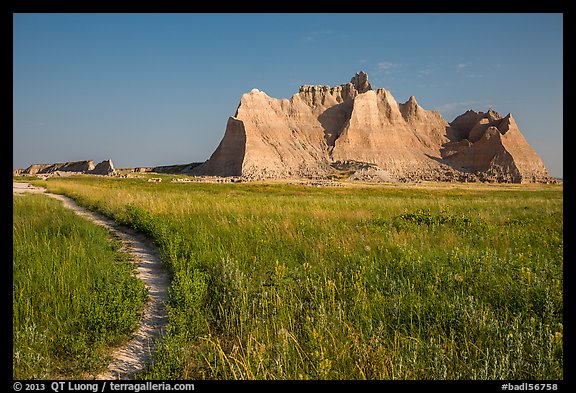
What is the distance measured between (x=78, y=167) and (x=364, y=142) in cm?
14272

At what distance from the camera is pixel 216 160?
407 ft

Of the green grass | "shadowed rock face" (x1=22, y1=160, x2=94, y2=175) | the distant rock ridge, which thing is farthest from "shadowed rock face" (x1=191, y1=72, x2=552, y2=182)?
the green grass

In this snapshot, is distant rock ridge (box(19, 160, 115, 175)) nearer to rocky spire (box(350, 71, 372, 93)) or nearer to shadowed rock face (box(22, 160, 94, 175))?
shadowed rock face (box(22, 160, 94, 175))

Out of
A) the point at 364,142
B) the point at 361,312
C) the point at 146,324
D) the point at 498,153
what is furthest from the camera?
the point at 364,142

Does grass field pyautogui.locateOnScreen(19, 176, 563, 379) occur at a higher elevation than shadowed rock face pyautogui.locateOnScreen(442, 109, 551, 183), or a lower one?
lower

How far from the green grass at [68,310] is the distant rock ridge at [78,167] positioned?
142 metres

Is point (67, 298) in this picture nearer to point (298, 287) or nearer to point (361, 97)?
point (298, 287)

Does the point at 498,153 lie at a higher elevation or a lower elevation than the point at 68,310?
higher

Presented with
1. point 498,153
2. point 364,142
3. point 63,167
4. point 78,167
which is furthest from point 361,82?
point 63,167

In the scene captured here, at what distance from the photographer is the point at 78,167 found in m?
161

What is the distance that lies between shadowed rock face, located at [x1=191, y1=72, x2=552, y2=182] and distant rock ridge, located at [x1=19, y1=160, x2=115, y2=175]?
156 feet

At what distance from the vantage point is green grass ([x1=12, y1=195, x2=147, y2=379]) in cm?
316

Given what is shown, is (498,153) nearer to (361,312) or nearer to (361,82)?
(361,82)
